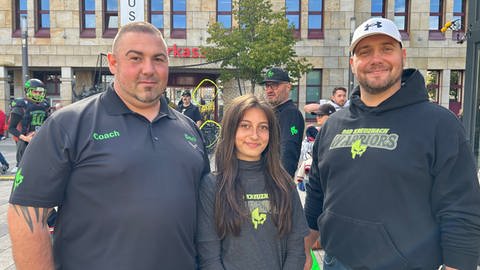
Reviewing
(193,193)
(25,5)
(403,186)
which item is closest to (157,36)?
(193,193)

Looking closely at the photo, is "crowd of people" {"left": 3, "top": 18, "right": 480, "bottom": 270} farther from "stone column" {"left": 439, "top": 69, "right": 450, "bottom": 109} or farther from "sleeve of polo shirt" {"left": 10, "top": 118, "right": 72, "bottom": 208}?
"stone column" {"left": 439, "top": 69, "right": 450, "bottom": 109}

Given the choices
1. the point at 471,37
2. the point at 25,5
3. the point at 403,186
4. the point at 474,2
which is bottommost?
the point at 403,186

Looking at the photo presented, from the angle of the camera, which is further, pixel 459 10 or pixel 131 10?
pixel 459 10

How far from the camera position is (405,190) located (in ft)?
6.64

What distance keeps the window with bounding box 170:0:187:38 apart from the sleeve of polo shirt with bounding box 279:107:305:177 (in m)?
16.7

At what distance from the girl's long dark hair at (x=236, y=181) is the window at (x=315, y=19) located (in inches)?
726

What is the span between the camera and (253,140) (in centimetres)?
235

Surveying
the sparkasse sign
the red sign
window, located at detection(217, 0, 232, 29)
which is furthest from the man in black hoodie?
window, located at detection(217, 0, 232, 29)

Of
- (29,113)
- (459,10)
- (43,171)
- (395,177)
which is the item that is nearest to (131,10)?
(29,113)

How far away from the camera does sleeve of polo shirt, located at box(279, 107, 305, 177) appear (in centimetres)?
429

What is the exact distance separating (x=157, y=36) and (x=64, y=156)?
33.0 inches

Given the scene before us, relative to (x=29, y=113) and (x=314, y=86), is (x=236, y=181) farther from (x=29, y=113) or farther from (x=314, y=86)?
(x=314, y=86)

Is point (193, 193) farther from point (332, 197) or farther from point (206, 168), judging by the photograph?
point (332, 197)

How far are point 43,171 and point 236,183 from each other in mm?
1048
